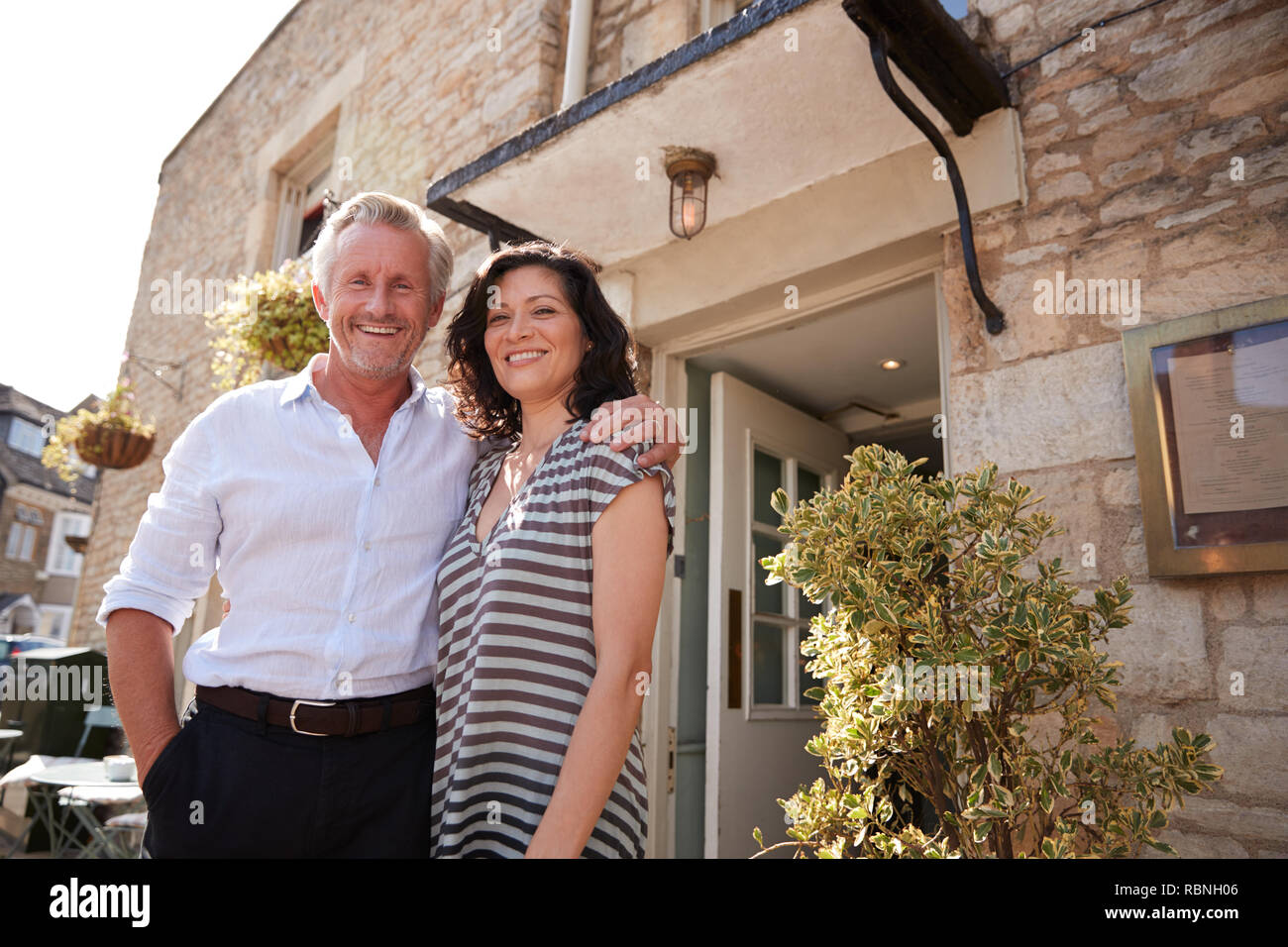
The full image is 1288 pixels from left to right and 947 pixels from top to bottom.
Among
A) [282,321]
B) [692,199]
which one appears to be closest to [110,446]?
[282,321]

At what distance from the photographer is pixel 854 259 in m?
3.02

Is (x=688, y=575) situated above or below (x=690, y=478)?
below

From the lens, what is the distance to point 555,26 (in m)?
4.43

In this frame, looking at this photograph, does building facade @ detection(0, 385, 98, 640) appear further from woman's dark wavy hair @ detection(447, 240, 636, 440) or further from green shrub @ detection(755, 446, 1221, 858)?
green shrub @ detection(755, 446, 1221, 858)

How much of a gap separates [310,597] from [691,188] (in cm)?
207

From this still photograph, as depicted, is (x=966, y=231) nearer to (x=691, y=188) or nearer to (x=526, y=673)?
(x=691, y=188)

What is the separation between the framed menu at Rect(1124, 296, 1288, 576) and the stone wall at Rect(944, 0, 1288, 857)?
6cm

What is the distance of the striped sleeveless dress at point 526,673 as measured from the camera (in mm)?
1345

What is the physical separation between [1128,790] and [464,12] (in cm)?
526

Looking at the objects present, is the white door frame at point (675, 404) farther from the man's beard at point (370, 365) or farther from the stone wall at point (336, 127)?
the man's beard at point (370, 365)

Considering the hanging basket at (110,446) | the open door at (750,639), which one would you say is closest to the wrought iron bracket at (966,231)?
the open door at (750,639)

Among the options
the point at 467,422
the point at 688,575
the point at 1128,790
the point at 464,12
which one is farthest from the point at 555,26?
the point at 1128,790

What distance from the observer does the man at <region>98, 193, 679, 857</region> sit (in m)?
1.40
